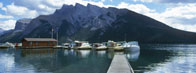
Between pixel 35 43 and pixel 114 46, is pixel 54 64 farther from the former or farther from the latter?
pixel 35 43

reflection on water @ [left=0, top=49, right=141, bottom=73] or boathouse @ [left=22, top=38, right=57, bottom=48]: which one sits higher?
boathouse @ [left=22, top=38, right=57, bottom=48]

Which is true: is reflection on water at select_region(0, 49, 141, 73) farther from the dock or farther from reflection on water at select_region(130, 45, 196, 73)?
reflection on water at select_region(130, 45, 196, 73)

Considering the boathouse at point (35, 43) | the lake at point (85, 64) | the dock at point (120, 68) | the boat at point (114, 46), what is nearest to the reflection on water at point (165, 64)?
the lake at point (85, 64)

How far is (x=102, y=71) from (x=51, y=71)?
28.4 feet

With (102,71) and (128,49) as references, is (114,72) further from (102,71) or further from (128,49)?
(128,49)

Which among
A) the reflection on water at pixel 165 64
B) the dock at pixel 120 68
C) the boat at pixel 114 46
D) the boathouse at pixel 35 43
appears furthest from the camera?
the boathouse at pixel 35 43

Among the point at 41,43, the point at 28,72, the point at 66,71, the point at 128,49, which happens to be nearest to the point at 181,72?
the point at 66,71

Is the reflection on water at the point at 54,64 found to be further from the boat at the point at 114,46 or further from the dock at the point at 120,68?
the boat at the point at 114,46

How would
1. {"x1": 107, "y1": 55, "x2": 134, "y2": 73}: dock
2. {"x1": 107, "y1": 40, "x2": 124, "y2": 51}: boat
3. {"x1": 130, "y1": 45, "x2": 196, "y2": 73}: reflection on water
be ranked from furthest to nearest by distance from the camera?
{"x1": 107, "y1": 40, "x2": 124, "y2": 51}: boat, {"x1": 130, "y1": 45, "x2": 196, "y2": 73}: reflection on water, {"x1": 107, "y1": 55, "x2": 134, "y2": 73}: dock

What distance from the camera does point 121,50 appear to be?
357ft

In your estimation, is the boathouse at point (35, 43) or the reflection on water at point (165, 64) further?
the boathouse at point (35, 43)

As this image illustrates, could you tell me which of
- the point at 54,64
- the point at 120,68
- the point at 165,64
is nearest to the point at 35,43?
the point at 54,64

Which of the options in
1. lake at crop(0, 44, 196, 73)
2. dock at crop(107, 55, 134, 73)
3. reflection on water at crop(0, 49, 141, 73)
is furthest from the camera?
lake at crop(0, 44, 196, 73)

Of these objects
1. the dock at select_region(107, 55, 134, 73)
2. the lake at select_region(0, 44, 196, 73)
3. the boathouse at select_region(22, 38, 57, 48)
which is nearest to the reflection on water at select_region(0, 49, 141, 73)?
the lake at select_region(0, 44, 196, 73)
